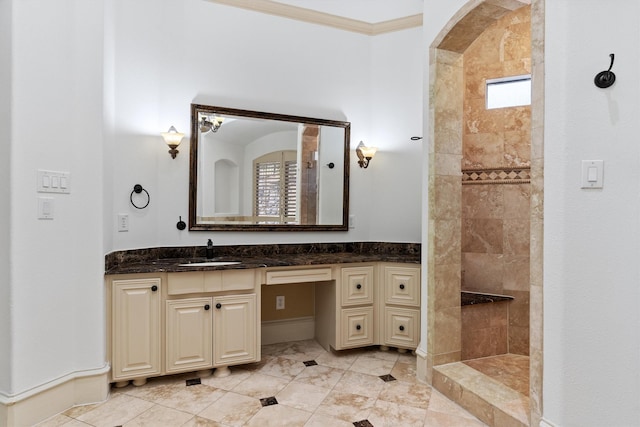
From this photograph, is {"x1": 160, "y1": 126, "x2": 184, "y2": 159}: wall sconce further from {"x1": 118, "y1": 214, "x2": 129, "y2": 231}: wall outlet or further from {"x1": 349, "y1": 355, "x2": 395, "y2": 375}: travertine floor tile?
{"x1": 349, "y1": 355, "x2": 395, "y2": 375}: travertine floor tile

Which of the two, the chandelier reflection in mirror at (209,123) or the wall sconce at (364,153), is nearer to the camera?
the chandelier reflection in mirror at (209,123)

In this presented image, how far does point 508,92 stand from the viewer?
3070 millimetres

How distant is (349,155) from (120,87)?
77.3 inches

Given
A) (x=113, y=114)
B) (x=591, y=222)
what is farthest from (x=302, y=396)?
(x=113, y=114)

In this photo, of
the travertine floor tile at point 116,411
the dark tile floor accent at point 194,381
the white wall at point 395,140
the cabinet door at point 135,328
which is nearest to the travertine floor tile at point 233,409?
the dark tile floor accent at point 194,381

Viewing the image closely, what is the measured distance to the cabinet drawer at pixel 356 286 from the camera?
299 cm

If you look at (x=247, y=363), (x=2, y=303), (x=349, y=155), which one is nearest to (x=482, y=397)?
(x=247, y=363)

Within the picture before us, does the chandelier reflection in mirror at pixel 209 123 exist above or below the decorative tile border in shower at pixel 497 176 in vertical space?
above

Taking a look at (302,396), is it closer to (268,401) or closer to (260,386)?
(268,401)

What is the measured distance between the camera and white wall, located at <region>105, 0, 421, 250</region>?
8.97ft

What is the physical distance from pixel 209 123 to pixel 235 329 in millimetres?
1682

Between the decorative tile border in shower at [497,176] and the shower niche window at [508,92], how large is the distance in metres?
0.54

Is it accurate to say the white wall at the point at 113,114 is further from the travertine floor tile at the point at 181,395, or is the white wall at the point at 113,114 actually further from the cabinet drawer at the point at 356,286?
the cabinet drawer at the point at 356,286

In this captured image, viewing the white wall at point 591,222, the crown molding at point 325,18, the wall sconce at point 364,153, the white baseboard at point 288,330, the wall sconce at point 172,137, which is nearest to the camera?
the white wall at point 591,222
